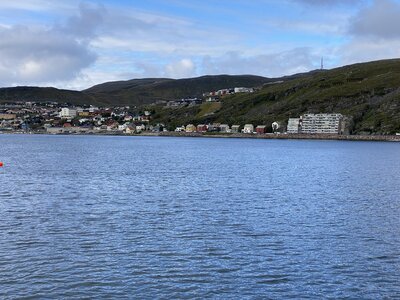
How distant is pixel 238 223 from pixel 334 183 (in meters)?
25.0

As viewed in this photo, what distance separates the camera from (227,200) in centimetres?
3525

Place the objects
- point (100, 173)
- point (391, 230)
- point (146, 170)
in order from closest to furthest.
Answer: point (391, 230)
point (100, 173)
point (146, 170)

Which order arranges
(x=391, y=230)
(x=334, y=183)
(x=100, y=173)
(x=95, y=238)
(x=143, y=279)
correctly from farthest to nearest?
(x=100, y=173), (x=334, y=183), (x=391, y=230), (x=95, y=238), (x=143, y=279)

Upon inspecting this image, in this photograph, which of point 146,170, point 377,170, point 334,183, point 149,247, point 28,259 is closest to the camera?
point 28,259

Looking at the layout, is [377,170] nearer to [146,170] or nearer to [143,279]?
[146,170]

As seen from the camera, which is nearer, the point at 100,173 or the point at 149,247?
the point at 149,247

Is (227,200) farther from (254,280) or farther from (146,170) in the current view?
(146,170)

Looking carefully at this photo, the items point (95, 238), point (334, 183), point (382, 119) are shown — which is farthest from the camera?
point (382, 119)

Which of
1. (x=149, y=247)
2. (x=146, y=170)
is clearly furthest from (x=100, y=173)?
(x=149, y=247)

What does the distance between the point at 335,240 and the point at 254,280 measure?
750 centimetres

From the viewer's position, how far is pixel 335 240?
23.5m

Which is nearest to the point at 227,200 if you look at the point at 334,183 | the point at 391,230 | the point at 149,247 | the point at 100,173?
the point at 391,230

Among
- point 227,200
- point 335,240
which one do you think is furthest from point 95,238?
point 227,200

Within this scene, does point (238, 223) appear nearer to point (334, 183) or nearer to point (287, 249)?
point (287, 249)
